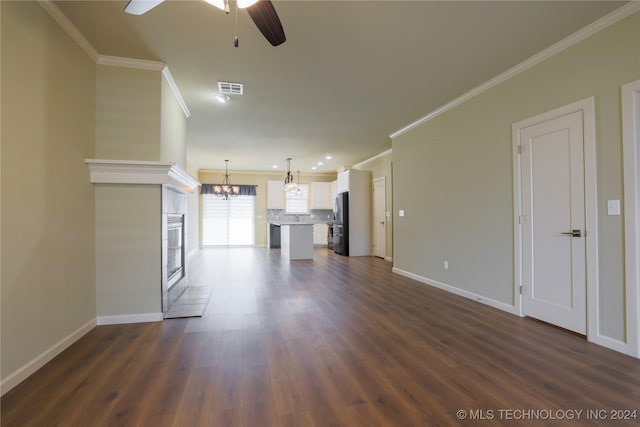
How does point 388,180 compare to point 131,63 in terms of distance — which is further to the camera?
point 388,180

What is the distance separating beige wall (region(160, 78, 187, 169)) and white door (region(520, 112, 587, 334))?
13.4ft

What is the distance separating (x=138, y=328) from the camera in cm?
285

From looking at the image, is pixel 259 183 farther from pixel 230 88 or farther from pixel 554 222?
pixel 554 222

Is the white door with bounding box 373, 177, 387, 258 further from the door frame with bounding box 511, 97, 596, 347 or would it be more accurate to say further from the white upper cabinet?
the door frame with bounding box 511, 97, 596, 347

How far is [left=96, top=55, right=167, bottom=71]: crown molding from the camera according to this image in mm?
2967

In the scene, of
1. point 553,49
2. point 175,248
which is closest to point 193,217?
point 175,248

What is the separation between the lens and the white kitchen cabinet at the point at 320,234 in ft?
36.6

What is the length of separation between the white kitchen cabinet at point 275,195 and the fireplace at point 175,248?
624 centimetres

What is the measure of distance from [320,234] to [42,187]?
9362 millimetres

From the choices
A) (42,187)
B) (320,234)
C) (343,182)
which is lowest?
(320,234)

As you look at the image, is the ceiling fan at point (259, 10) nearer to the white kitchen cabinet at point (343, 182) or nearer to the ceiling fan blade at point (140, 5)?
the ceiling fan blade at point (140, 5)

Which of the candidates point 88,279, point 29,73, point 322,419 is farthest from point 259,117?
point 322,419

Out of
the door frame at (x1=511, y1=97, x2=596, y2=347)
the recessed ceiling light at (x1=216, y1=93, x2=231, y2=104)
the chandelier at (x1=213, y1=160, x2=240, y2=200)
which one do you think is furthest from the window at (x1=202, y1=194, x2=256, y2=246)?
the door frame at (x1=511, y1=97, x2=596, y2=347)

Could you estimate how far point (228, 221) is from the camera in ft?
33.4
